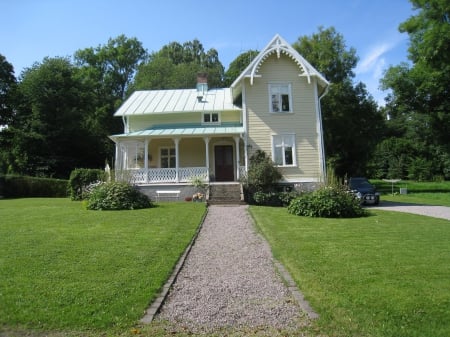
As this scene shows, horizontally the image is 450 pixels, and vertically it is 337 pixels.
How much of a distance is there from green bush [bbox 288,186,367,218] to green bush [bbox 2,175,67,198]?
1962 centimetres

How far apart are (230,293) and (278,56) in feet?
60.3

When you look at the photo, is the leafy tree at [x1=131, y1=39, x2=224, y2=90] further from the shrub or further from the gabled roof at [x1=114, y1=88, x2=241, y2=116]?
the shrub

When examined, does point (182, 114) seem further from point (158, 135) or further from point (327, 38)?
point (327, 38)

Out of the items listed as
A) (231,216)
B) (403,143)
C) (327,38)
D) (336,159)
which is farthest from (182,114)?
(403,143)

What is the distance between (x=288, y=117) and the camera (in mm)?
21969

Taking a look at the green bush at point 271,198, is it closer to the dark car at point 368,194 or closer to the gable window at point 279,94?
the dark car at point 368,194

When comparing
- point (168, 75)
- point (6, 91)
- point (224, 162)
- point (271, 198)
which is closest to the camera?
point (271, 198)

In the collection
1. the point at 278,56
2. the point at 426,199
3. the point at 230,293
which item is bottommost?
the point at 230,293

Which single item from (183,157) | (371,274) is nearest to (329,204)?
(371,274)

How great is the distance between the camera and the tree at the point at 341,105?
34750 mm

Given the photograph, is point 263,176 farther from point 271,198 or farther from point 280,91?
point 280,91

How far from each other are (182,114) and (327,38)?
61.4ft

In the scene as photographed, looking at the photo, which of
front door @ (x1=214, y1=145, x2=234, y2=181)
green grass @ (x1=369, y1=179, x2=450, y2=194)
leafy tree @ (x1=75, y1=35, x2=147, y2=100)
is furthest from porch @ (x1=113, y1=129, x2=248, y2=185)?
leafy tree @ (x1=75, y1=35, x2=147, y2=100)

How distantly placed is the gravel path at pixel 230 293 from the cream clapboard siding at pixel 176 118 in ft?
53.0
